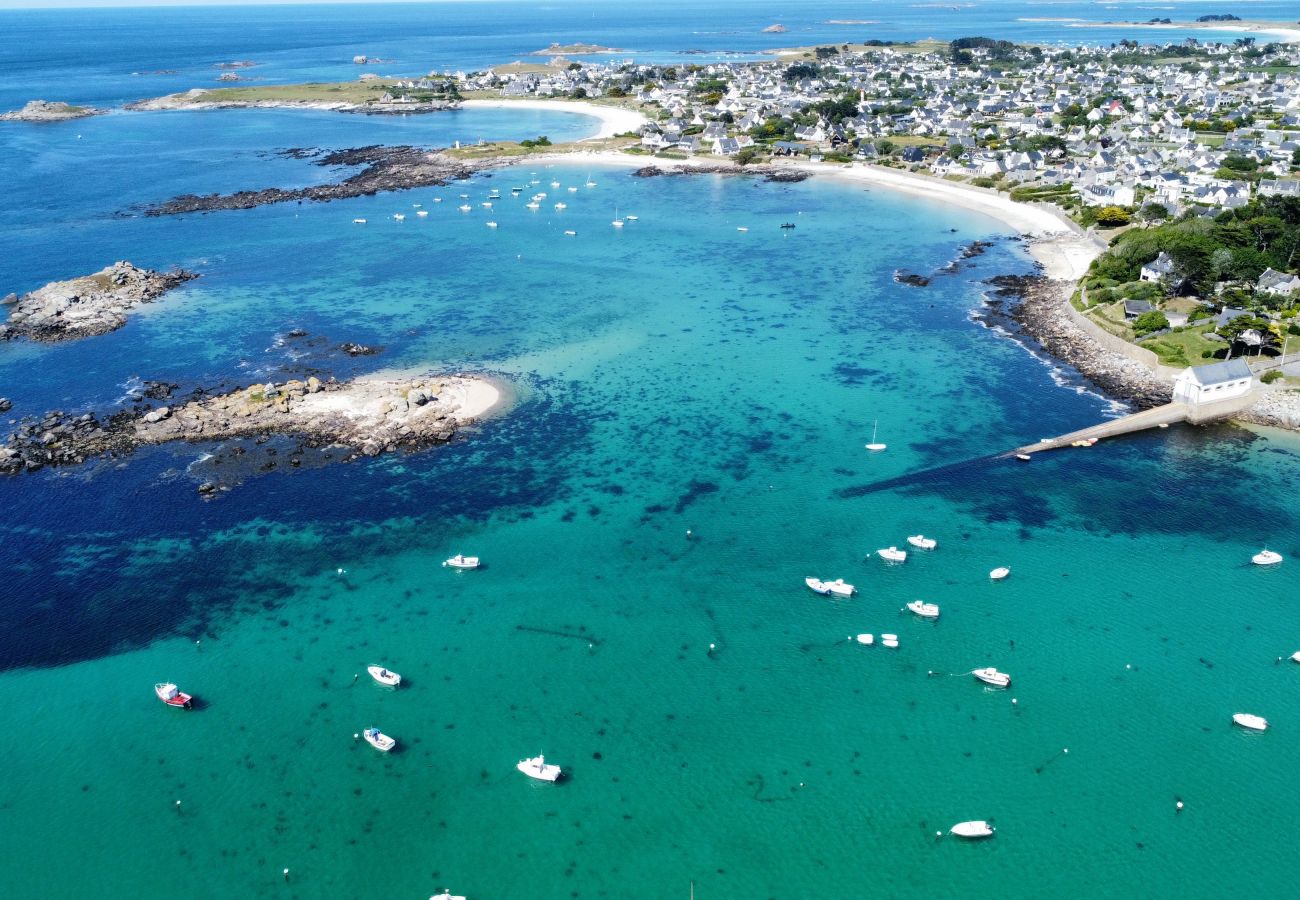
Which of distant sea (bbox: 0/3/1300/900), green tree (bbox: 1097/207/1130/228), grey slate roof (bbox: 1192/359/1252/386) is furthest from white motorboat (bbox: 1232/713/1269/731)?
green tree (bbox: 1097/207/1130/228)

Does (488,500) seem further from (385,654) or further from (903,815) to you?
(903,815)

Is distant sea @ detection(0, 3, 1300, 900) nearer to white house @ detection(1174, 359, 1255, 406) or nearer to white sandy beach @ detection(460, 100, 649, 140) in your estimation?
white house @ detection(1174, 359, 1255, 406)

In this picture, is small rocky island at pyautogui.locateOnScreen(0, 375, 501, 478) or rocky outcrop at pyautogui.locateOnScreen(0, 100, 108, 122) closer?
small rocky island at pyautogui.locateOnScreen(0, 375, 501, 478)

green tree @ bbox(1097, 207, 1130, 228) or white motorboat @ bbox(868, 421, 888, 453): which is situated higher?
green tree @ bbox(1097, 207, 1130, 228)

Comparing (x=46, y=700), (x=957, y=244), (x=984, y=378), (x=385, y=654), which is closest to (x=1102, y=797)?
(x=385, y=654)

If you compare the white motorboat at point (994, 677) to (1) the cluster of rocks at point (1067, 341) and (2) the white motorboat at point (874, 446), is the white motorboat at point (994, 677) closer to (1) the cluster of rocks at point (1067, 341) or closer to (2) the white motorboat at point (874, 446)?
(2) the white motorboat at point (874, 446)

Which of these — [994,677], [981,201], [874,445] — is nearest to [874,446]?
[874,445]

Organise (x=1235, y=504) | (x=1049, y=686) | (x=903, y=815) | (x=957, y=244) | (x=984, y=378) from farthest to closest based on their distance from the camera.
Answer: (x=957, y=244), (x=984, y=378), (x=1235, y=504), (x=1049, y=686), (x=903, y=815)
